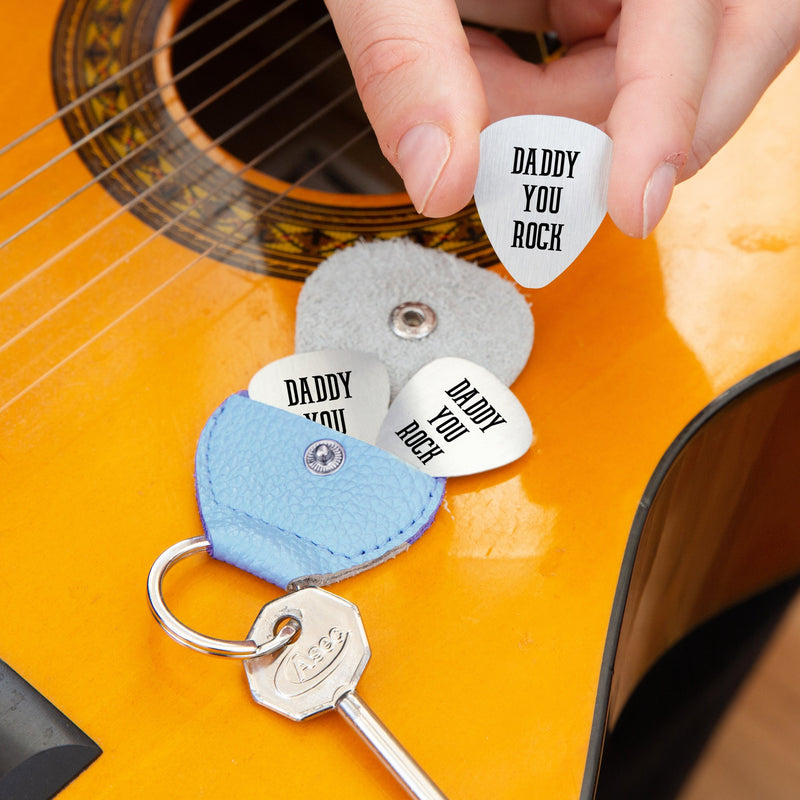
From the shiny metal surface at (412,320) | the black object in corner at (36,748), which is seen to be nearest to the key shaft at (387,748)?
the black object in corner at (36,748)

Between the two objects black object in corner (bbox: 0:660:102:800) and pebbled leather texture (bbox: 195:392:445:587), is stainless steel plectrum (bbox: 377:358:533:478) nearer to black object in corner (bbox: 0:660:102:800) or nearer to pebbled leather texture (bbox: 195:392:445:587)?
pebbled leather texture (bbox: 195:392:445:587)

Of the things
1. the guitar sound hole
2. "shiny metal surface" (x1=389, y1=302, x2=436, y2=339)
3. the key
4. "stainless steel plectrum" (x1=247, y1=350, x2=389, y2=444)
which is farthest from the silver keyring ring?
the guitar sound hole

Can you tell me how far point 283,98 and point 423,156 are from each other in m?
0.46

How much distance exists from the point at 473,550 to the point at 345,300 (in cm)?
23

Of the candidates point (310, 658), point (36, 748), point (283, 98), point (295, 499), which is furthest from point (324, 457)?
point (283, 98)

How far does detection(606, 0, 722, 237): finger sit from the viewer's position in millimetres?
540

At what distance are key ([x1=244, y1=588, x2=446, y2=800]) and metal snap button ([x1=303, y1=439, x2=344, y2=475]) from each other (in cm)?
9

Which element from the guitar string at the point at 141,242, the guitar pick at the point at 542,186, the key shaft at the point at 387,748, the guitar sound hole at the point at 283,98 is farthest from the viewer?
the guitar sound hole at the point at 283,98

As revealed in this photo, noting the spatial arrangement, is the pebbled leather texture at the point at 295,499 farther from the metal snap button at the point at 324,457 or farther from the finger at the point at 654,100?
the finger at the point at 654,100

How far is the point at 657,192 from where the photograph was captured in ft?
1.78

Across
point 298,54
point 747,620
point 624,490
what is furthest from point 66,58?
point 747,620

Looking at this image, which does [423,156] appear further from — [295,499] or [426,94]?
[295,499]

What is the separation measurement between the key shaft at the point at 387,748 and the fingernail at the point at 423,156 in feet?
1.01

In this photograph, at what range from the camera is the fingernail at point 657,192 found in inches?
21.3
